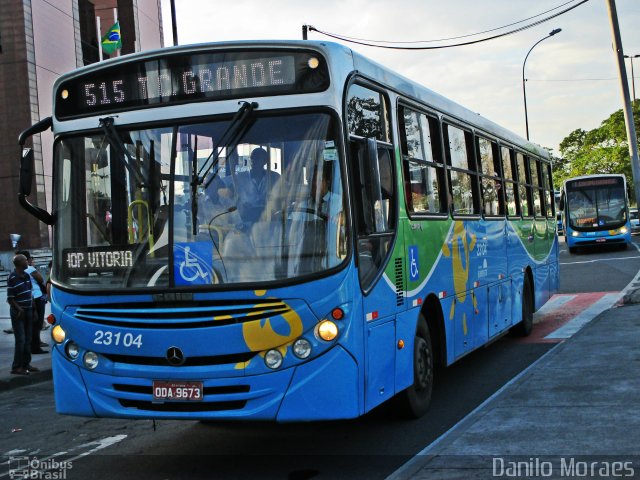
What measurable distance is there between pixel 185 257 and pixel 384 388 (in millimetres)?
1831

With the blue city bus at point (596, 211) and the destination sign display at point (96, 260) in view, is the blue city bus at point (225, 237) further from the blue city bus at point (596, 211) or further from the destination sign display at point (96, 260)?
the blue city bus at point (596, 211)

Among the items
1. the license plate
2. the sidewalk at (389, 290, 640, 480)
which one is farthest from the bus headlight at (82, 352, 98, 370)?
the sidewalk at (389, 290, 640, 480)

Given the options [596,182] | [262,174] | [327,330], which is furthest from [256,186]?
[596,182]

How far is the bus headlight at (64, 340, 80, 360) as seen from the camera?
21.0 ft

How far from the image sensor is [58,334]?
6.54m

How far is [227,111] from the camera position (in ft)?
20.4

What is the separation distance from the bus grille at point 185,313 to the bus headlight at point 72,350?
26 cm

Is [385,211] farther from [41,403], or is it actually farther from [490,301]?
[41,403]

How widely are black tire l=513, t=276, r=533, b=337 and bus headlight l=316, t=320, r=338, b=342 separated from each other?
7.81 metres

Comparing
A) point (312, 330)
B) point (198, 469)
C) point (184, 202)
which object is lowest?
point (198, 469)

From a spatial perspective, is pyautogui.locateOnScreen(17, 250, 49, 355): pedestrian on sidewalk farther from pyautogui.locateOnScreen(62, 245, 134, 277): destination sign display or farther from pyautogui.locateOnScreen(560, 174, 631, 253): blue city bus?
pyautogui.locateOnScreen(560, 174, 631, 253): blue city bus

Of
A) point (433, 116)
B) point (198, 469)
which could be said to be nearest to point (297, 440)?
point (198, 469)

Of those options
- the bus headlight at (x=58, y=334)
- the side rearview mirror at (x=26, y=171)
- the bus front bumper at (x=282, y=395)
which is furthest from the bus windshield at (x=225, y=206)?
the side rearview mirror at (x=26, y=171)

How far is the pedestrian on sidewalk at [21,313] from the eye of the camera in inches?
492
